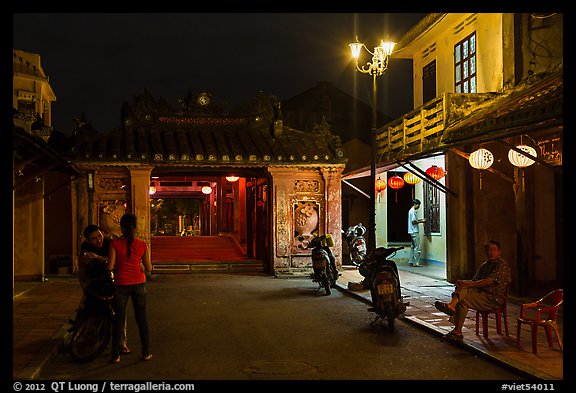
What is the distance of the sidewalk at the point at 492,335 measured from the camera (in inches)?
272

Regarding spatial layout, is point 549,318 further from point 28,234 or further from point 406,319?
point 28,234

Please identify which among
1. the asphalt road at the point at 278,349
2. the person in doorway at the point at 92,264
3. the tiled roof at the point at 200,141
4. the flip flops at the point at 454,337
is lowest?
the asphalt road at the point at 278,349

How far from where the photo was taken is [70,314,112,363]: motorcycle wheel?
7387 millimetres

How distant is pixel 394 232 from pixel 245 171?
26.5ft

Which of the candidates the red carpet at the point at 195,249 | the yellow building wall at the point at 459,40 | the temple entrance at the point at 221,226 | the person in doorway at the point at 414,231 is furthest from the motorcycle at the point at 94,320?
the person in doorway at the point at 414,231

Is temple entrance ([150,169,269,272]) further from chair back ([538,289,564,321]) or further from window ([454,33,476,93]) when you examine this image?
chair back ([538,289,564,321])

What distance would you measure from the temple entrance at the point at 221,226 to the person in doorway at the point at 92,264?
10868mm

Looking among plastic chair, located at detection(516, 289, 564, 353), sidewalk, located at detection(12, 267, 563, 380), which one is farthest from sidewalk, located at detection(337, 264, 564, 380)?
plastic chair, located at detection(516, 289, 564, 353)

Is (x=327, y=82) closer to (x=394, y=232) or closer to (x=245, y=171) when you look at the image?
(x=394, y=232)

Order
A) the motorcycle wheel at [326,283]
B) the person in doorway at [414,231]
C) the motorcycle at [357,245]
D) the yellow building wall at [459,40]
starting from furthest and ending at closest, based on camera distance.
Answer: the person in doorway at [414,231]
the motorcycle at [357,245]
the yellow building wall at [459,40]
the motorcycle wheel at [326,283]

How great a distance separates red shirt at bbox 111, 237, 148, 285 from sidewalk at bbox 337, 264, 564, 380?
14.7 ft

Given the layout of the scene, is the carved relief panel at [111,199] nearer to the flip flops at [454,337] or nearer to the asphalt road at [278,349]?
the asphalt road at [278,349]

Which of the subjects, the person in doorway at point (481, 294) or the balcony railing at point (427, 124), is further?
the balcony railing at point (427, 124)

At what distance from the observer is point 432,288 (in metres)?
14.2
